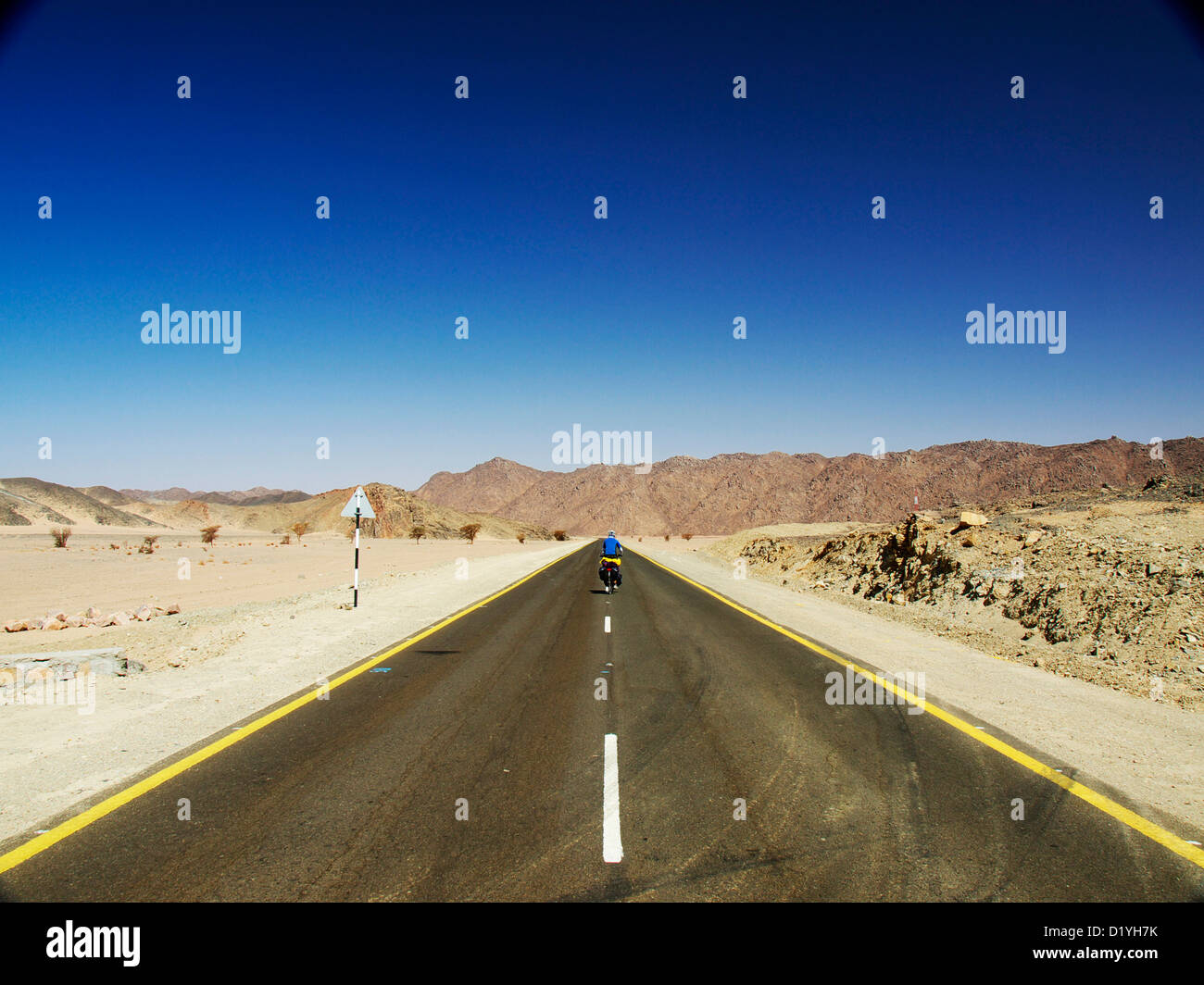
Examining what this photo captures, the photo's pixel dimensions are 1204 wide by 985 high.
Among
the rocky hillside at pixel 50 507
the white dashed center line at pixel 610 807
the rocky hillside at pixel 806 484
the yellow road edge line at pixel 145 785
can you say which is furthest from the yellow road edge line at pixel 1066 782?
the rocky hillside at pixel 50 507

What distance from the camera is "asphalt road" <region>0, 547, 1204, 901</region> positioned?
354 cm

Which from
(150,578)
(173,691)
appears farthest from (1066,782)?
(150,578)

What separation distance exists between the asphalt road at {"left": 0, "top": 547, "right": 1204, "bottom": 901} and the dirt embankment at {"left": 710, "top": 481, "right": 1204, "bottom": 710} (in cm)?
520

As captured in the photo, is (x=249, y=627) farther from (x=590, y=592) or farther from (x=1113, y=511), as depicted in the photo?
(x=1113, y=511)

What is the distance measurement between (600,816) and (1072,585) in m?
12.4

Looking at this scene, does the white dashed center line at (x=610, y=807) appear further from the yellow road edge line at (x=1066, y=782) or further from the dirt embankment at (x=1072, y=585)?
the dirt embankment at (x=1072, y=585)

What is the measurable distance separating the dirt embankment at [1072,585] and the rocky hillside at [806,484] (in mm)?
64028

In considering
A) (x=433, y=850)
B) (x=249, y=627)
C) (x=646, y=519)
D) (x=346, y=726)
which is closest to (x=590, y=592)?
(x=249, y=627)

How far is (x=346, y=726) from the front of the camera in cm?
633

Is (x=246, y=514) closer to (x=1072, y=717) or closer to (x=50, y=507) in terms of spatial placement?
(x=50, y=507)

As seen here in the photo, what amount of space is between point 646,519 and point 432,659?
13505cm

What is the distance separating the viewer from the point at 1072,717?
6.94m

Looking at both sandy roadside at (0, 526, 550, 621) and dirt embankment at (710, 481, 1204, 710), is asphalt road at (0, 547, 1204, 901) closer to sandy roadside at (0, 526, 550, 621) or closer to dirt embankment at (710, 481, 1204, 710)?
dirt embankment at (710, 481, 1204, 710)

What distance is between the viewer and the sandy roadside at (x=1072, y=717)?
5.05 m
